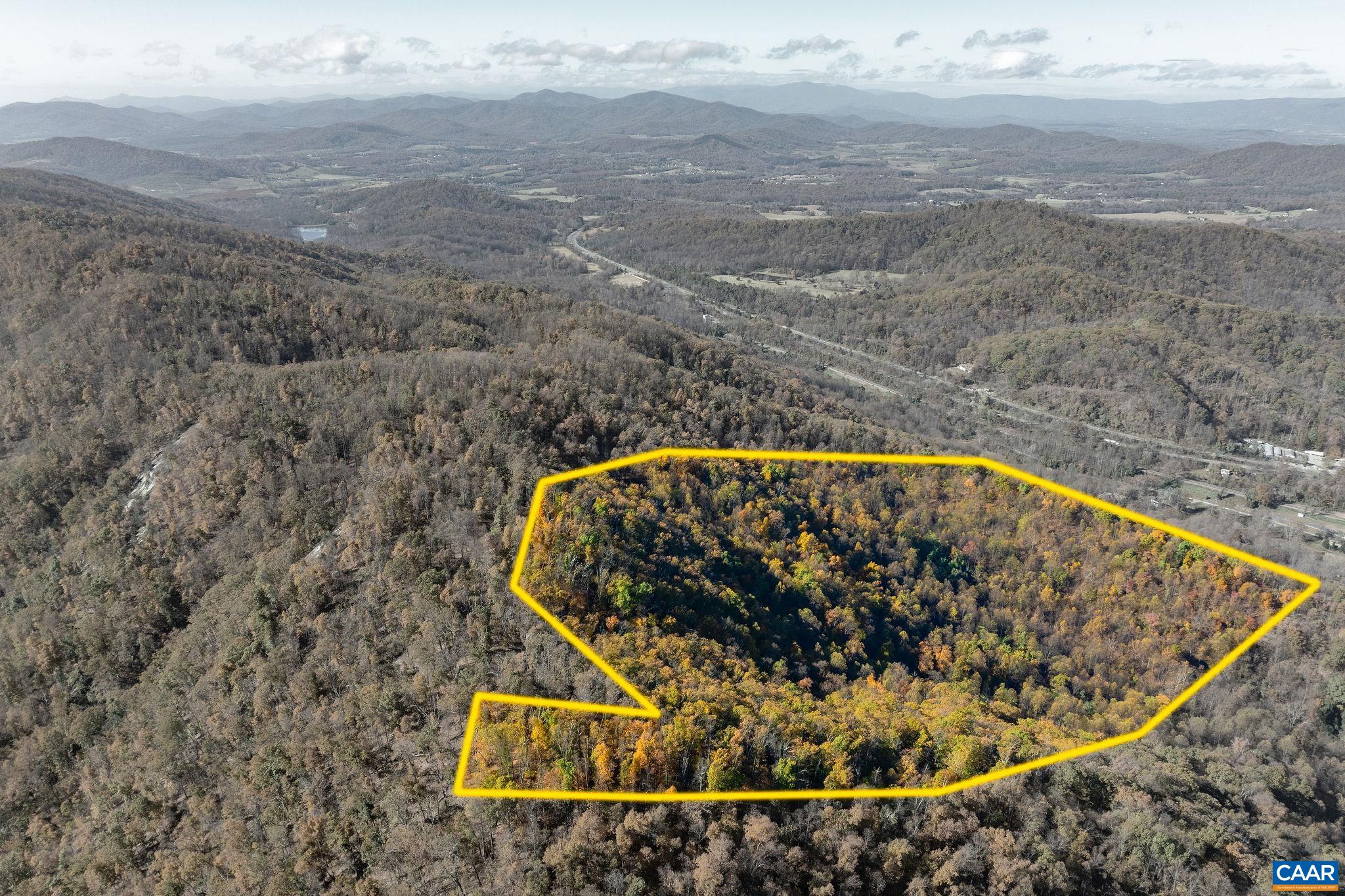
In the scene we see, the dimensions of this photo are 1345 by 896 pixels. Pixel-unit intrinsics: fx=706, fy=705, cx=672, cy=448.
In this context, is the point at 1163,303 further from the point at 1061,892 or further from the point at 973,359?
the point at 1061,892

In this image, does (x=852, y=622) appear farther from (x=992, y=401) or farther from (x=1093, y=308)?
(x=1093, y=308)

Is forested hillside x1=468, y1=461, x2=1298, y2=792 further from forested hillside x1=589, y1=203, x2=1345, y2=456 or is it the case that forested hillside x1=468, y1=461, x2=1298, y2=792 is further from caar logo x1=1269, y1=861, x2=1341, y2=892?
forested hillside x1=589, y1=203, x2=1345, y2=456

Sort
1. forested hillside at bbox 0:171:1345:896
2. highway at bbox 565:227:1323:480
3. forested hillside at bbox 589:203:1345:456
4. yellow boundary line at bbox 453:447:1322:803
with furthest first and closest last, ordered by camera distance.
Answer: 1. forested hillside at bbox 589:203:1345:456
2. highway at bbox 565:227:1323:480
3. forested hillside at bbox 0:171:1345:896
4. yellow boundary line at bbox 453:447:1322:803

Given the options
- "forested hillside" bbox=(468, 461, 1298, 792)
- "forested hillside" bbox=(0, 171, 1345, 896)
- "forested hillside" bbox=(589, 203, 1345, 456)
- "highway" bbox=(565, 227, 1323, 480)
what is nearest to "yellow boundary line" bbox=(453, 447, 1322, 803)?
"forested hillside" bbox=(468, 461, 1298, 792)

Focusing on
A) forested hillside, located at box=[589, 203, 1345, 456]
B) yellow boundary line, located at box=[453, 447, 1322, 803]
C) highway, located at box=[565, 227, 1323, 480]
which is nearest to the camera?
yellow boundary line, located at box=[453, 447, 1322, 803]

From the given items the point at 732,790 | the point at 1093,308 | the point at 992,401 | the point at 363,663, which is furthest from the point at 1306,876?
the point at 1093,308

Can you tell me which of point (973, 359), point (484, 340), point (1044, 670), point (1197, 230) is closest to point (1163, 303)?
point (973, 359)
